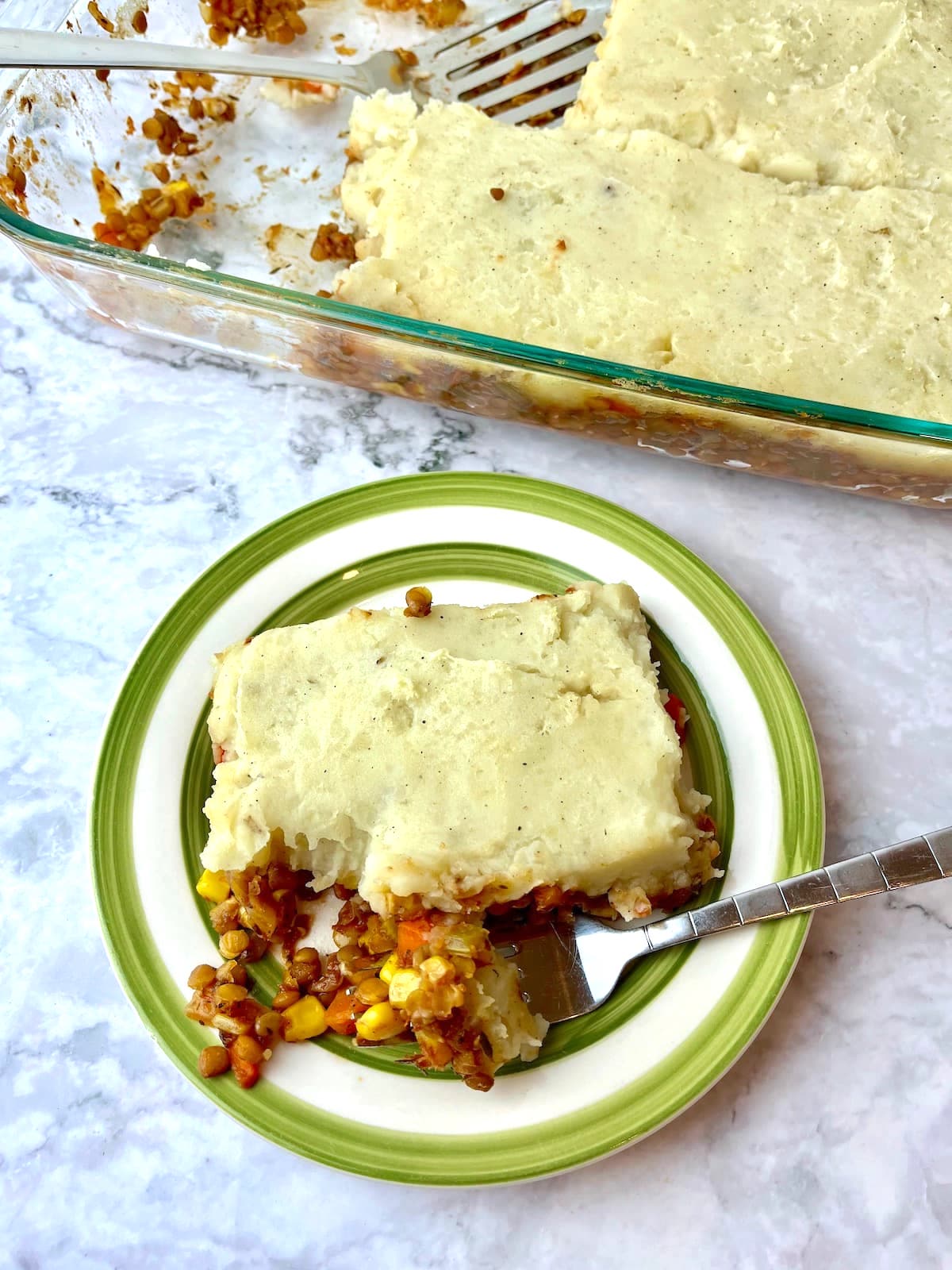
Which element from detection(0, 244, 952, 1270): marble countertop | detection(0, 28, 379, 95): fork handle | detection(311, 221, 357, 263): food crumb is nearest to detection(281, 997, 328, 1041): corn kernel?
detection(0, 244, 952, 1270): marble countertop

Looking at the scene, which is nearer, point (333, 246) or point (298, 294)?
point (298, 294)

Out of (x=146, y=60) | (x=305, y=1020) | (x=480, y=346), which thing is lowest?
(x=305, y=1020)

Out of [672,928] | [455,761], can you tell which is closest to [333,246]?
[455,761]

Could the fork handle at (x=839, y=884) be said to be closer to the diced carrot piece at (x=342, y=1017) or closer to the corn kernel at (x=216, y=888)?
the diced carrot piece at (x=342, y=1017)

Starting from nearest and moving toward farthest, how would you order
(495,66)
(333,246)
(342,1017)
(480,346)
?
(342,1017), (480,346), (333,246), (495,66)

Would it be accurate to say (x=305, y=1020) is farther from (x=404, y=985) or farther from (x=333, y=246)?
(x=333, y=246)

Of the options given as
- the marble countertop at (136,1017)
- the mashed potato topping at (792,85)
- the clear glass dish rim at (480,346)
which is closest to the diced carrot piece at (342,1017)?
the marble countertop at (136,1017)

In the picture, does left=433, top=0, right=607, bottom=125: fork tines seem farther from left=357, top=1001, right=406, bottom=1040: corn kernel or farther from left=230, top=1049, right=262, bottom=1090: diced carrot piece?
left=230, top=1049, right=262, bottom=1090: diced carrot piece

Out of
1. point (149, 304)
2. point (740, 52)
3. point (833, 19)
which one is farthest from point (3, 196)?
point (833, 19)
